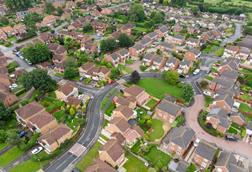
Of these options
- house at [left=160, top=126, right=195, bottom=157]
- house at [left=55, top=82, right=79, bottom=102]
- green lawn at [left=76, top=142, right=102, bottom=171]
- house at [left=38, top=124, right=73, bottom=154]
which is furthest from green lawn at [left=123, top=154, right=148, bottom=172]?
house at [left=55, top=82, right=79, bottom=102]

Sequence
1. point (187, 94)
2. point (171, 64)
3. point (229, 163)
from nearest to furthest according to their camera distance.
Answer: point (229, 163) < point (187, 94) < point (171, 64)

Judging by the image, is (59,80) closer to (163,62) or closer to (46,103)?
(46,103)

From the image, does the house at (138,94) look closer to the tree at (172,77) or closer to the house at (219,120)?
the tree at (172,77)

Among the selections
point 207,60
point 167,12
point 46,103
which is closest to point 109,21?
point 167,12

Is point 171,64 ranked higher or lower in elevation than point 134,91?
higher

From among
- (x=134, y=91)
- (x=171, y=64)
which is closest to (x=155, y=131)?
(x=134, y=91)

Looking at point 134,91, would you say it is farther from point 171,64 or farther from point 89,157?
point 89,157

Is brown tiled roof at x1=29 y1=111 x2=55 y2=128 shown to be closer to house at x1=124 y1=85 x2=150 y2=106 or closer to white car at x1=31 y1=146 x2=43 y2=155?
white car at x1=31 y1=146 x2=43 y2=155

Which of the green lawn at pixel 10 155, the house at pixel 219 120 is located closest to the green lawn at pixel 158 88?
the house at pixel 219 120
